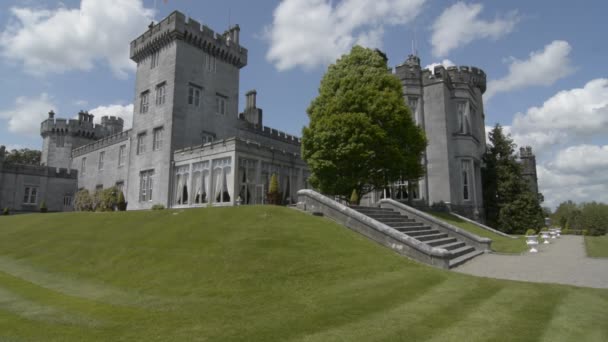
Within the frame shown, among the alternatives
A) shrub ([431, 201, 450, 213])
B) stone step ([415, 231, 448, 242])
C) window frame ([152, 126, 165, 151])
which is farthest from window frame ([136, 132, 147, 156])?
stone step ([415, 231, 448, 242])

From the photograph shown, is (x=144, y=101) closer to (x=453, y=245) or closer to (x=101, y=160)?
(x=101, y=160)

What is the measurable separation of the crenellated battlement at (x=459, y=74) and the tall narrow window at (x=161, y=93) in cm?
2499

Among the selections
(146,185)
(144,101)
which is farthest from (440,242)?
(144,101)

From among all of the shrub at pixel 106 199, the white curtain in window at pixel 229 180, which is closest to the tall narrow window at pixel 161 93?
the shrub at pixel 106 199

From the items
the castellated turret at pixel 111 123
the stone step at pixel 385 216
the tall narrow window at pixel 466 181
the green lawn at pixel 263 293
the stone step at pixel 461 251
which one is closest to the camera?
the green lawn at pixel 263 293

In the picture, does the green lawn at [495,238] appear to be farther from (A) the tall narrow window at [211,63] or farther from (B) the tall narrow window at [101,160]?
(B) the tall narrow window at [101,160]

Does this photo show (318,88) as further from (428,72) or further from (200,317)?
(200,317)

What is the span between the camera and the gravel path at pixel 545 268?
426 inches

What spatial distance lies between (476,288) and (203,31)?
33293 mm

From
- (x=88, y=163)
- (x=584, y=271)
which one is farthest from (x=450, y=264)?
(x=88, y=163)

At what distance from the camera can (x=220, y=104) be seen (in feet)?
118

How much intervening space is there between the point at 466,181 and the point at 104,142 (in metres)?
39.6

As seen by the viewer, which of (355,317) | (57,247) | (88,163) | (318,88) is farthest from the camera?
(88,163)

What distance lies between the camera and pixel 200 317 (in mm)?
7617
